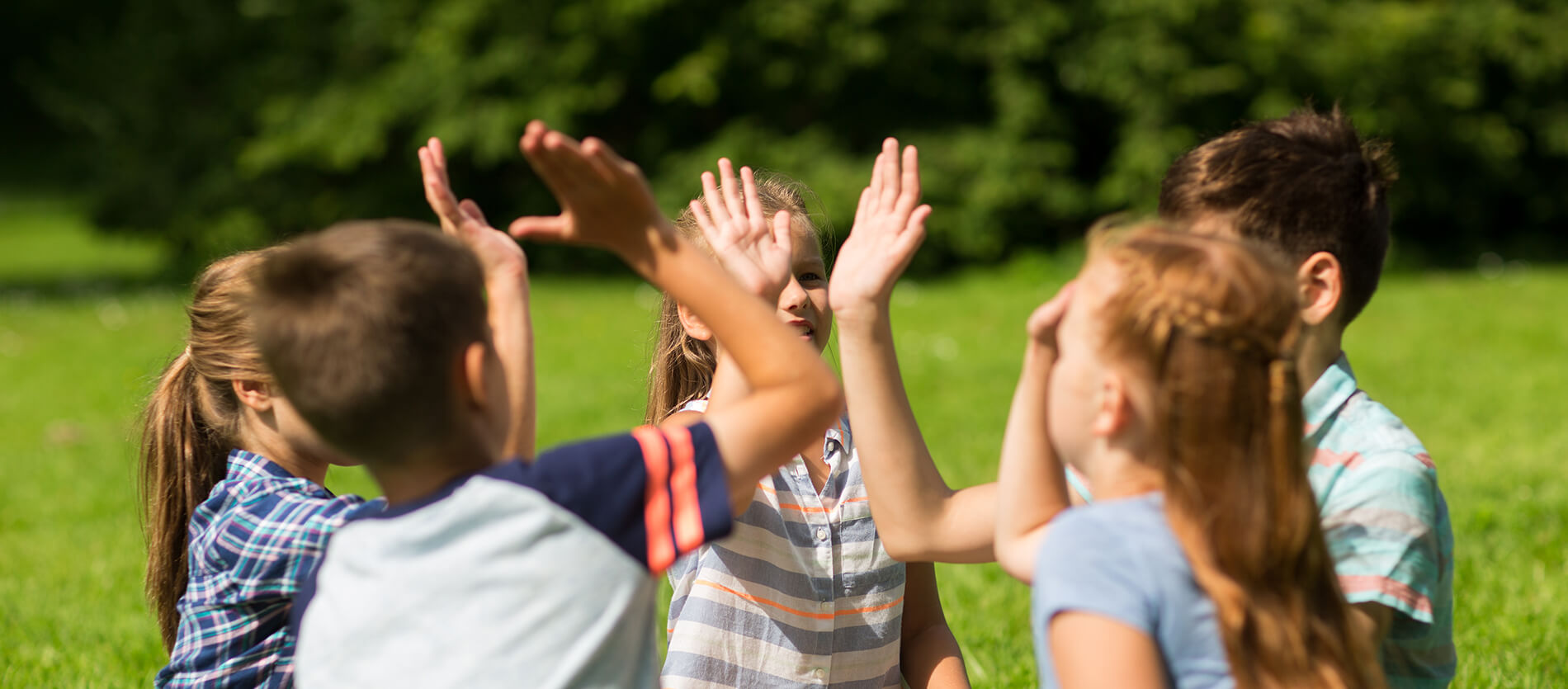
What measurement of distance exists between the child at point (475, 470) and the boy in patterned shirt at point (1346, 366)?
749 mm

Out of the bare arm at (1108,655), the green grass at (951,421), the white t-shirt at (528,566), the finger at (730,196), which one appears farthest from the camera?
the green grass at (951,421)

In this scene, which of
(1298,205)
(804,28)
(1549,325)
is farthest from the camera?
(804,28)

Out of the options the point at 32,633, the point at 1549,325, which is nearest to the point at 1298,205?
the point at 32,633

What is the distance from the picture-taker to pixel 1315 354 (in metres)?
1.90

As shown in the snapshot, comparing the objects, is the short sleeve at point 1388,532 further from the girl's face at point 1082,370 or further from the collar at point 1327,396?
the girl's face at point 1082,370

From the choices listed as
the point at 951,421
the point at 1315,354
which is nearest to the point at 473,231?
the point at 1315,354

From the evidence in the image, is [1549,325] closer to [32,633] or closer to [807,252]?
[807,252]

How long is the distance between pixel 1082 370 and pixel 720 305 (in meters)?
0.46

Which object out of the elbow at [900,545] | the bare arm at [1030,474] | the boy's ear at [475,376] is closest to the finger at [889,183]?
the bare arm at [1030,474]

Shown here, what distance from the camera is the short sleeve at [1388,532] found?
1.70 metres

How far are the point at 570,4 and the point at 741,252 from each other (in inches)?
552

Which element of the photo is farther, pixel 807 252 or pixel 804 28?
pixel 804 28

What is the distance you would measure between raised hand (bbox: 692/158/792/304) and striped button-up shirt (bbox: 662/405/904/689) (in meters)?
0.52

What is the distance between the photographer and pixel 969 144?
14477 mm
